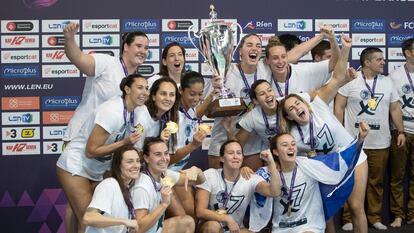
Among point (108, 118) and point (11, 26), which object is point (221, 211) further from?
point (11, 26)

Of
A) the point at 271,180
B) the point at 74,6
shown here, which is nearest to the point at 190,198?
the point at 271,180

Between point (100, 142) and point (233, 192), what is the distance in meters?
1.18

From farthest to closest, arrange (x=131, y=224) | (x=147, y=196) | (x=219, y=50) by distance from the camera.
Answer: (x=219, y=50), (x=147, y=196), (x=131, y=224)

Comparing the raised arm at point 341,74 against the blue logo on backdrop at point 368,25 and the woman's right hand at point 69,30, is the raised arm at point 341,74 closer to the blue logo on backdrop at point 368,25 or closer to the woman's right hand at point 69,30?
the blue logo on backdrop at point 368,25

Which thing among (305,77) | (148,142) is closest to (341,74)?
(305,77)

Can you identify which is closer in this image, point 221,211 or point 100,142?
point 100,142

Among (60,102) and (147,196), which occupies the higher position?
(60,102)

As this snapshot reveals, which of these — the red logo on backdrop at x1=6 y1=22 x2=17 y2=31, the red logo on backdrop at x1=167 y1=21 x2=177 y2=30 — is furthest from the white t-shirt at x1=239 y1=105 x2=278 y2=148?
the red logo on backdrop at x1=6 y1=22 x2=17 y2=31

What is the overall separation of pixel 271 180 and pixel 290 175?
0.21 metres

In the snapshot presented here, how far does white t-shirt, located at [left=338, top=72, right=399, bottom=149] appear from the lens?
7.12 m

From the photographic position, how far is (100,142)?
17.4 feet

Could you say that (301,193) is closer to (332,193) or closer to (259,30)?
(332,193)

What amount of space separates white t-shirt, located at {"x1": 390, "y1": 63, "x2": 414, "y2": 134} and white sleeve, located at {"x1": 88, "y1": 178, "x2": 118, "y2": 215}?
3.38 m

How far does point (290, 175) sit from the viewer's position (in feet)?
18.9
